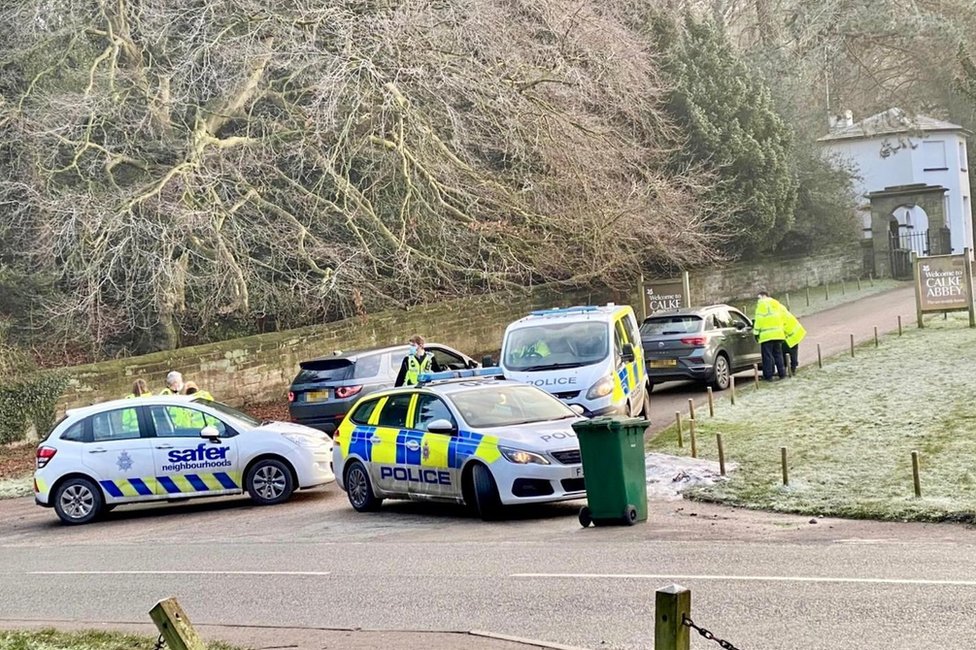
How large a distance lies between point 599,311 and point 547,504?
572 centimetres

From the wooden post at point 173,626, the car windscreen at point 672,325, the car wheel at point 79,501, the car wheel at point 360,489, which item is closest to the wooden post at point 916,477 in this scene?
the car wheel at point 360,489

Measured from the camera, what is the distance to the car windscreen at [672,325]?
25.0 meters

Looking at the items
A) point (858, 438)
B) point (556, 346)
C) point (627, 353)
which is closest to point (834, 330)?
point (627, 353)

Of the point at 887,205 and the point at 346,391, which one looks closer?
the point at 346,391

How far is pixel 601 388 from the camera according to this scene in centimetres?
1920

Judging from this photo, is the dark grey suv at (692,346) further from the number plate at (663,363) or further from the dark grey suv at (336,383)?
the dark grey suv at (336,383)

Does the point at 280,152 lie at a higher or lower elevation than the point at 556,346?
higher

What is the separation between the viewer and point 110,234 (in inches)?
995

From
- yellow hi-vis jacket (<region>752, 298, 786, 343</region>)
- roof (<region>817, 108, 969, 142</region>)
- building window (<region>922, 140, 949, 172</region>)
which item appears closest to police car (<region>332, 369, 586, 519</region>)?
yellow hi-vis jacket (<region>752, 298, 786, 343</region>)

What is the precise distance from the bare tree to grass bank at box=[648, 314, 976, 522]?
8269 mm

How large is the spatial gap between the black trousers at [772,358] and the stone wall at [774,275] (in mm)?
17522

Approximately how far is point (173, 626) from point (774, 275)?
44.1 m

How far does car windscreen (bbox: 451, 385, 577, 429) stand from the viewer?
49.0 feet

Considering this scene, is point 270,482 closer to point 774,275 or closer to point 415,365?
point 415,365
